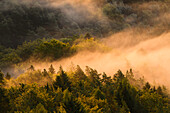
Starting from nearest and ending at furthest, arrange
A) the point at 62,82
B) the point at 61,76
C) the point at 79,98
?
the point at 79,98 < the point at 62,82 < the point at 61,76

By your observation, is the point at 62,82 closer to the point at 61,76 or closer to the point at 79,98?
the point at 61,76

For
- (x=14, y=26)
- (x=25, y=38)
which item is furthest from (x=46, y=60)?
(x=14, y=26)

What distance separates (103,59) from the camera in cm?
8519

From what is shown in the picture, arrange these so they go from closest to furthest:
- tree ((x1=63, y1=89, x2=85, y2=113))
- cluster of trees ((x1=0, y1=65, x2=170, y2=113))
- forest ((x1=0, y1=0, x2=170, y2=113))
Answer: tree ((x1=63, y1=89, x2=85, y2=113)), cluster of trees ((x1=0, y1=65, x2=170, y2=113)), forest ((x1=0, y1=0, x2=170, y2=113))

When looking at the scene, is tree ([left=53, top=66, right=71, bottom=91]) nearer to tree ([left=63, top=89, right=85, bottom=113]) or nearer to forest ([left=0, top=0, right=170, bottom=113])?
forest ([left=0, top=0, right=170, bottom=113])

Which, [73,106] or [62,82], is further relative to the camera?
[62,82]

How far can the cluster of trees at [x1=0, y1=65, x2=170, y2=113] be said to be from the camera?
2847 centimetres

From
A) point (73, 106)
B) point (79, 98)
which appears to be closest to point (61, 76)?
point (79, 98)

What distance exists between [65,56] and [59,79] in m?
34.9

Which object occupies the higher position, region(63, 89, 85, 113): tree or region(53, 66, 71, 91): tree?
region(53, 66, 71, 91): tree

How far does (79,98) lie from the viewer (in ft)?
98.0

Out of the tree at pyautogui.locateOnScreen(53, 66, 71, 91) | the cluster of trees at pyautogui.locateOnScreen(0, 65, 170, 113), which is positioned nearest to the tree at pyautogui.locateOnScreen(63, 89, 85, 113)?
the cluster of trees at pyautogui.locateOnScreen(0, 65, 170, 113)

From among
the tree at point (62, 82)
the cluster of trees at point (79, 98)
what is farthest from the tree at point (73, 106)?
the tree at point (62, 82)

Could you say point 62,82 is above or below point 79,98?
above
